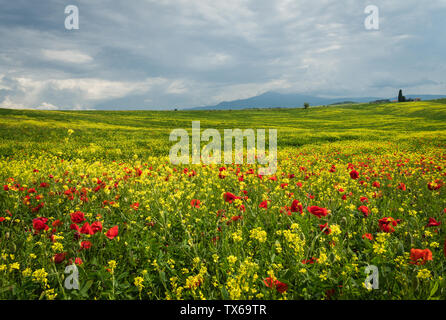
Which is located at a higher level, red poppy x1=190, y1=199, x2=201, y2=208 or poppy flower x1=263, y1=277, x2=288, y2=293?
red poppy x1=190, y1=199, x2=201, y2=208

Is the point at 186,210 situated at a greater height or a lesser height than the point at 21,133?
lesser

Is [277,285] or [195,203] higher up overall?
[195,203]

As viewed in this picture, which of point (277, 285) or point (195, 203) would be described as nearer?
point (277, 285)

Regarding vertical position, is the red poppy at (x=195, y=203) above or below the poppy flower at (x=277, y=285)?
above

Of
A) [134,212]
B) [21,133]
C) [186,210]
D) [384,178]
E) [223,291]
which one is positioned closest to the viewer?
[223,291]

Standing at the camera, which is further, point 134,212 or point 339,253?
point 134,212

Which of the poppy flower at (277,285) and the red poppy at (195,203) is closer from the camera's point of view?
the poppy flower at (277,285)

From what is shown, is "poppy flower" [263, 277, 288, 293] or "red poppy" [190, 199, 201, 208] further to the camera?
"red poppy" [190, 199, 201, 208]

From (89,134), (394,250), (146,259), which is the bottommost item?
(146,259)
